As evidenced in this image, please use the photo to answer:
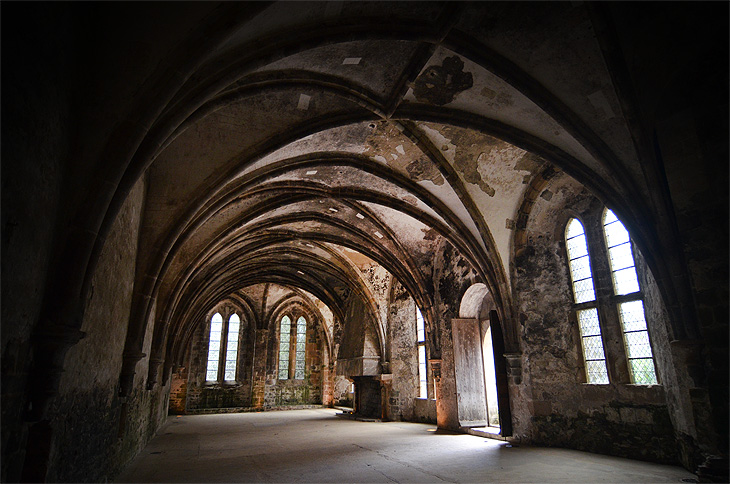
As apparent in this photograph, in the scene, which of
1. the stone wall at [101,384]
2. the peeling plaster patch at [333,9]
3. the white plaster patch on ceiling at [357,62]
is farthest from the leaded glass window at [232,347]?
the peeling plaster patch at [333,9]

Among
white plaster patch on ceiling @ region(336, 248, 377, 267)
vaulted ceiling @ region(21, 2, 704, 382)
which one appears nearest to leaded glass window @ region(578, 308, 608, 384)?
vaulted ceiling @ region(21, 2, 704, 382)

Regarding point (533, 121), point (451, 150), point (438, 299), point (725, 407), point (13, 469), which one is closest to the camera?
point (13, 469)

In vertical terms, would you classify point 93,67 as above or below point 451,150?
below

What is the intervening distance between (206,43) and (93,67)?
0.85 meters

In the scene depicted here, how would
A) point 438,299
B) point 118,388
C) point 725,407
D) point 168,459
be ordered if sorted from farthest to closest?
point 438,299 < point 168,459 < point 118,388 < point 725,407

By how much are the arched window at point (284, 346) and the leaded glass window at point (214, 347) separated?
2754 mm

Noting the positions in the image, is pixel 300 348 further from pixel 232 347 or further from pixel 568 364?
pixel 568 364

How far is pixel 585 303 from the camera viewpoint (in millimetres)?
7152

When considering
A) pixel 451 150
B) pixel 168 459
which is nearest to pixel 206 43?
pixel 451 150

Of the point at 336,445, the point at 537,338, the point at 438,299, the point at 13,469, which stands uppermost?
the point at 438,299

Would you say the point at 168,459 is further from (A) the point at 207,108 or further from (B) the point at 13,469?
(A) the point at 207,108

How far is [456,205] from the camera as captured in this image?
827cm

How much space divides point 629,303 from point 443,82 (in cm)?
440

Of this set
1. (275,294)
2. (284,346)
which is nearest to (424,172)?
(275,294)
